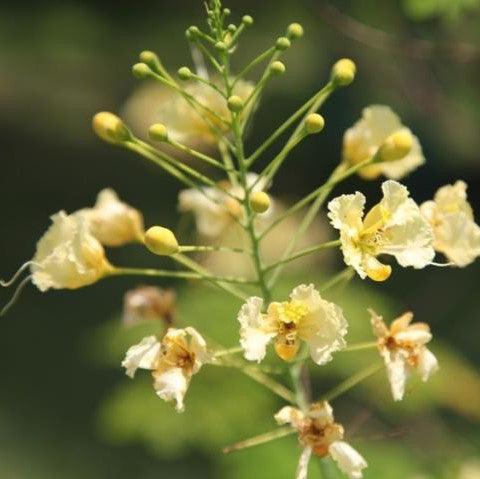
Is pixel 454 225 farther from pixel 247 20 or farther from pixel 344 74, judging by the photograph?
pixel 247 20

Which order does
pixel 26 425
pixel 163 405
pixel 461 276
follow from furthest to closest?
pixel 461 276 → pixel 26 425 → pixel 163 405

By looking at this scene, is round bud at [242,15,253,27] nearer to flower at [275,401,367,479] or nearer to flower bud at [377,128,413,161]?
Answer: flower bud at [377,128,413,161]

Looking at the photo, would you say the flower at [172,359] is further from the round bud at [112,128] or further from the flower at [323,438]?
the round bud at [112,128]

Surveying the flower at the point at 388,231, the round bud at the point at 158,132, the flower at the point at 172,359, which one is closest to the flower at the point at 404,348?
the flower at the point at 388,231

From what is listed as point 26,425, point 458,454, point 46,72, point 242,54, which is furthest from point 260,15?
point 458,454

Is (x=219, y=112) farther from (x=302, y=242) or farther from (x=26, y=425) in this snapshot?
(x=26, y=425)

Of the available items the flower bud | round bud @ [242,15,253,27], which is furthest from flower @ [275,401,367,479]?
round bud @ [242,15,253,27]

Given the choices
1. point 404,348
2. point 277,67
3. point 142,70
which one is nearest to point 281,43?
point 277,67
